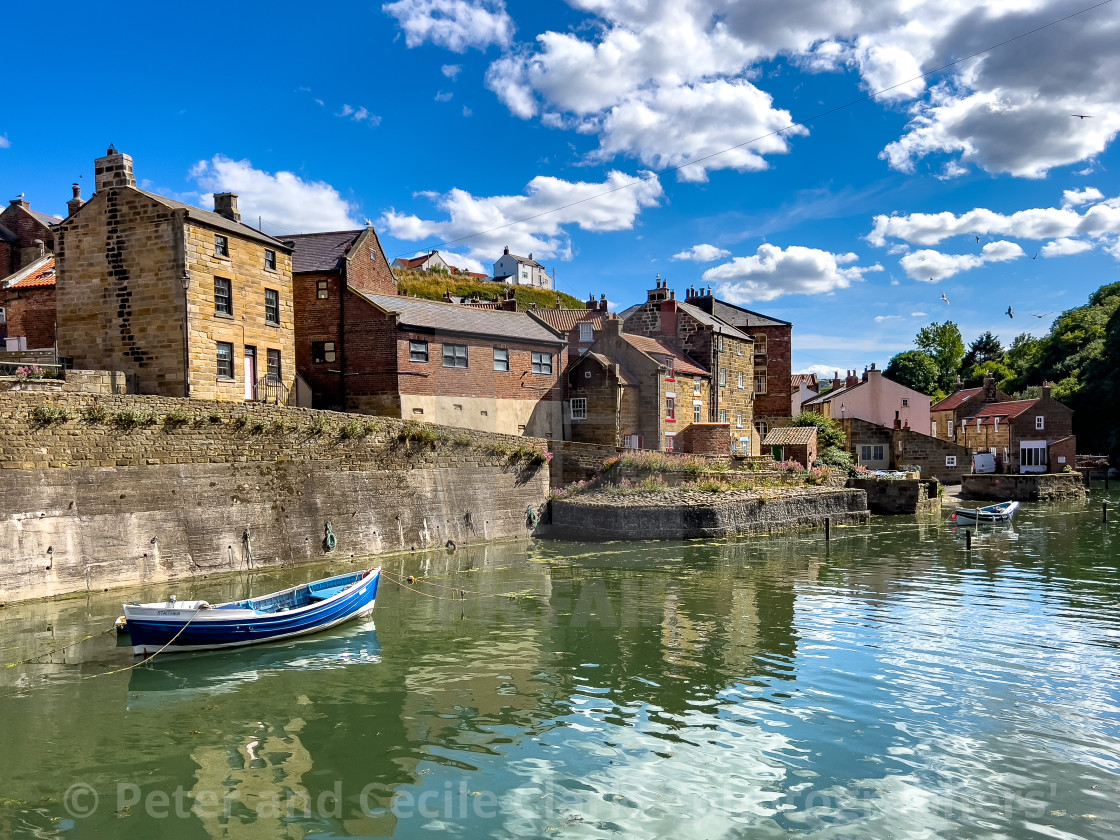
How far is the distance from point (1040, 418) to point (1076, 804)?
220ft

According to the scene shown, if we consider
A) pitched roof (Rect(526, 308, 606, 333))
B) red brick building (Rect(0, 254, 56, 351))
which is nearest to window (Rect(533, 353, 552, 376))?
pitched roof (Rect(526, 308, 606, 333))

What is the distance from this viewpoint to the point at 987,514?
41875mm

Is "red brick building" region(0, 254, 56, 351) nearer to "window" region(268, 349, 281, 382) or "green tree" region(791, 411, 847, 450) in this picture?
"window" region(268, 349, 281, 382)

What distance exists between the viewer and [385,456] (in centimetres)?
2967

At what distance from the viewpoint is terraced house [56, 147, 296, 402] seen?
27953 mm

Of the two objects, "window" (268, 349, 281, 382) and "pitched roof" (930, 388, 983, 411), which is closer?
Answer: "window" (268, 349, 281, 382)

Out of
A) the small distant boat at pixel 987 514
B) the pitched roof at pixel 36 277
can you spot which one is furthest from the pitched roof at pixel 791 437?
the pitched roof at pixel 36 277

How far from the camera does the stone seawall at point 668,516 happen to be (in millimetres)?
33750

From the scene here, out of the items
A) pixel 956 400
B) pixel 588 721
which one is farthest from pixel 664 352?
pixel 956 400

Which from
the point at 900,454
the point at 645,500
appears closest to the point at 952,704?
the point at 645,500

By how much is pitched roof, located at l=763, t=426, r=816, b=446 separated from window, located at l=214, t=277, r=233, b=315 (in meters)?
34.4

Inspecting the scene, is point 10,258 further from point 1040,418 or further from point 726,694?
point 1040,418

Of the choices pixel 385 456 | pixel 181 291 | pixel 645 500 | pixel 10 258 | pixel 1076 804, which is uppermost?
pixel 10 258

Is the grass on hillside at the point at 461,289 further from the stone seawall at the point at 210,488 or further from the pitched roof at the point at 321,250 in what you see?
the stone seawall at the point at 210,488
